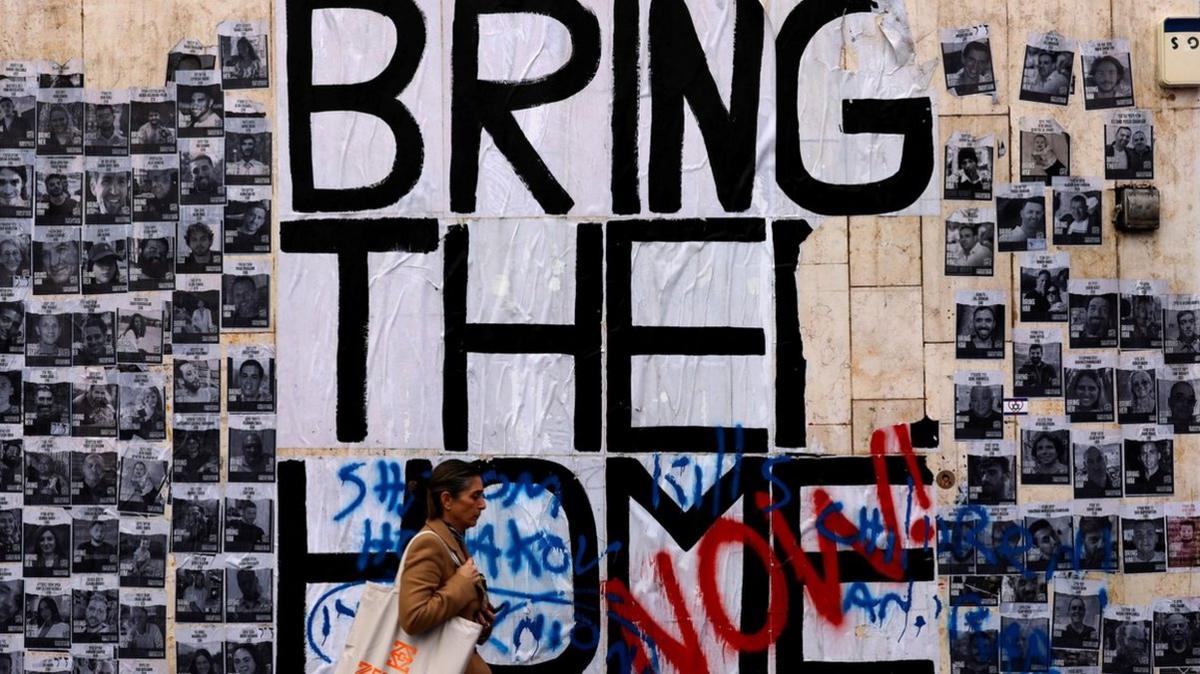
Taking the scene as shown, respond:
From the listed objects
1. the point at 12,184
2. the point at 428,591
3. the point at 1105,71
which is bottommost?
the point at 428,591

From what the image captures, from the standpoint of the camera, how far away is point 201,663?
19.4 feet

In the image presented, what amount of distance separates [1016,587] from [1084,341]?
1056mm

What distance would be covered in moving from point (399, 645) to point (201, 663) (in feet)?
6.58

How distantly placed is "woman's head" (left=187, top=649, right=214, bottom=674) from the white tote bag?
1.85 metres

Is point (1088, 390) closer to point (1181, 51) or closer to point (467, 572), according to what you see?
point (1181, 51)

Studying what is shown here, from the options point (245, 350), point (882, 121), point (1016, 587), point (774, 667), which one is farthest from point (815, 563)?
point (245, 350)

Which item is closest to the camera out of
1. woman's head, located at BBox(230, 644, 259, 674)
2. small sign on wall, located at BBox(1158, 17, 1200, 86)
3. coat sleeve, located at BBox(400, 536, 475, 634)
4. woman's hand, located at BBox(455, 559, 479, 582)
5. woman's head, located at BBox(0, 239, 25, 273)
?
coat sleeve, located at BBox(400, 536, 475, 634)

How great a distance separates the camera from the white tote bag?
4.25 meters

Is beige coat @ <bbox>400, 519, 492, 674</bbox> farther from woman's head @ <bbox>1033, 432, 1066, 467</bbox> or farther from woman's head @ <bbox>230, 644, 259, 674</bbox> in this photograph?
woman's head @ <bbox>1033, 432, 1066, 467</bbox>

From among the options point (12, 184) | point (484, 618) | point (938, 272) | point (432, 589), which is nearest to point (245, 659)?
point (484, 618)

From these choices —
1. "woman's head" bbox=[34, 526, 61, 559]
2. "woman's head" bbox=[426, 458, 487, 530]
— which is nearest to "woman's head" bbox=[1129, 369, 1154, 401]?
"woman's head" bbox=[426, 458, 487, 530]

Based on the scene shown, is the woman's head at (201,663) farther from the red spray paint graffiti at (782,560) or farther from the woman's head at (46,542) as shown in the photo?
the red spray paint graffiti at (782,560)

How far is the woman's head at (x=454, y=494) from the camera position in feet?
14.5

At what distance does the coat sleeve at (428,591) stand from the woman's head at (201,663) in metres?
2.02
